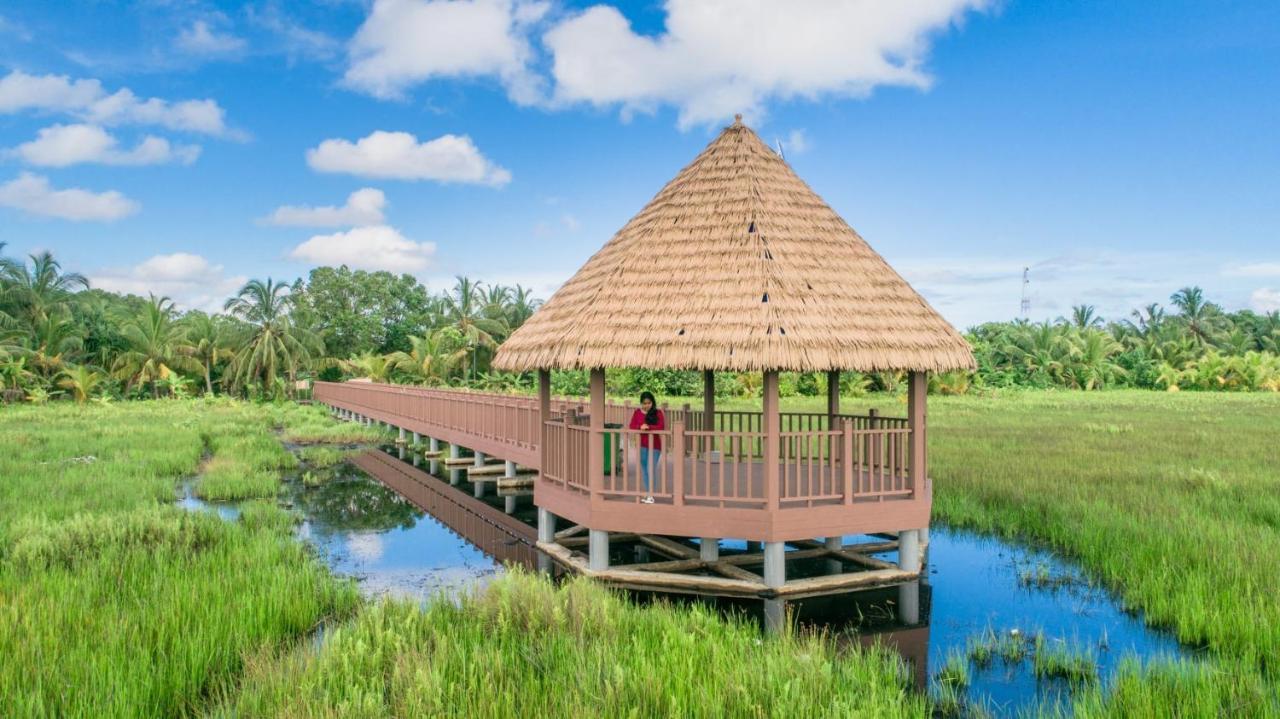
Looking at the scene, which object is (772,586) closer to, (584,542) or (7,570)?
(584,542)

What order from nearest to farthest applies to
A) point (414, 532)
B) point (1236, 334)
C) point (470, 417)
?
1. point (414, 532)
2. point (470, 417)
3. point (1236, 334)

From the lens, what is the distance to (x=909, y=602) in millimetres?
8672

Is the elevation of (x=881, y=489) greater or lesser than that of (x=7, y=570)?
greater

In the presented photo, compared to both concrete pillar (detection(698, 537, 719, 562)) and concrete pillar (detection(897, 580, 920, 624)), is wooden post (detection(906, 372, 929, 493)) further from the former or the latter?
concrete pillar (detection(698, 537, 719, 562))

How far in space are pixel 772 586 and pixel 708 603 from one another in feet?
2.22

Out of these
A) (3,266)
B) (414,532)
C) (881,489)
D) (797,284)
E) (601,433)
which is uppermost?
(3,266)

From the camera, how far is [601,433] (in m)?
9.11

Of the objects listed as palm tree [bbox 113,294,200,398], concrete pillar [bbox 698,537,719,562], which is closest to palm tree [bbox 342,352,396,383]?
palm tree [bbox 113,294,200,398]

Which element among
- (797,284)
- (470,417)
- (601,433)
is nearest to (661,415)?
(601,433)

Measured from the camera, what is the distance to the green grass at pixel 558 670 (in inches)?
199

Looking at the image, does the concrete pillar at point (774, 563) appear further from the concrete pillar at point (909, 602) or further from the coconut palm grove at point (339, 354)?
the coconut palm grove at point (339, 354)

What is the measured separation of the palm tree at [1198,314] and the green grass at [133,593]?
191ft

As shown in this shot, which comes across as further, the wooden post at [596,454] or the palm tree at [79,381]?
the palm tree at [79,381]

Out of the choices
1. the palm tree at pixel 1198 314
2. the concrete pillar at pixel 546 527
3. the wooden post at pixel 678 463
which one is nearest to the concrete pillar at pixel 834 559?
the wooden post at pixel 678 463
